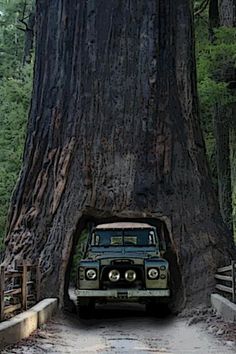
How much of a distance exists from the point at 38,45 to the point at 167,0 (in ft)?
13.0

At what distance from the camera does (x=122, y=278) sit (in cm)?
1427

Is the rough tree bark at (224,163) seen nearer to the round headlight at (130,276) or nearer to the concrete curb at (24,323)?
the round headlight at (130,276)

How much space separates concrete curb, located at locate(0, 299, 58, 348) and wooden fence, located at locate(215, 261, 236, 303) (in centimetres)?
378

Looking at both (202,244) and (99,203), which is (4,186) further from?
(202,244)

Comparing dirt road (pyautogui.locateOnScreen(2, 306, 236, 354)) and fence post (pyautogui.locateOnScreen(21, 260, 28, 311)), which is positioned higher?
fence post (pyautogui.locateOnScreen(21, 260, 28, 311))

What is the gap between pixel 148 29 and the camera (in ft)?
56.6

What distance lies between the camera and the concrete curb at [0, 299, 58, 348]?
885 centimetres

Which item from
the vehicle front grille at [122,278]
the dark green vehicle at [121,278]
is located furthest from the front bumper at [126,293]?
the vehicle front grille at [122,278]

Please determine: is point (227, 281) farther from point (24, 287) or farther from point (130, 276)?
point (24, 287)

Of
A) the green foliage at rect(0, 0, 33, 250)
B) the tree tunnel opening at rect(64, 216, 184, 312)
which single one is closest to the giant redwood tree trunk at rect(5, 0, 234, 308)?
the tree tunnel opening at rect(64, 216, 184, 312)

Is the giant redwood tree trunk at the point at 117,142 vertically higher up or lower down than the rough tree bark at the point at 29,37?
lower down

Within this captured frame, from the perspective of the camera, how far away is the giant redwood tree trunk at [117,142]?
15.8 meters

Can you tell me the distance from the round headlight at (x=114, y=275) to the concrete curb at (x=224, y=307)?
7.22 ft

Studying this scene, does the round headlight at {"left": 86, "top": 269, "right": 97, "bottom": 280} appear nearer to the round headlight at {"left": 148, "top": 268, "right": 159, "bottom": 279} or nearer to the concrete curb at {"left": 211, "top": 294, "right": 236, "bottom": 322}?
the round headlight at {"left": 148, "top": 268, "right": 159, "bottom": 279}
